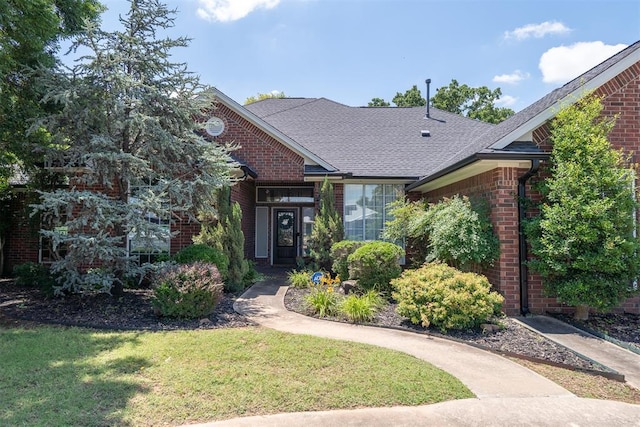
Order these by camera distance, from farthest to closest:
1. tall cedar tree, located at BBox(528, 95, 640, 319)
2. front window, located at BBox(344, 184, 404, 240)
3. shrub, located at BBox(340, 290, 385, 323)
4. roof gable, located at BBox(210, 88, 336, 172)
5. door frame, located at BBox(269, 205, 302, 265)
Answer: door frame, located at BBox(269, 205, 302, 265)
front window, located at BBox(344, 184, 404, 240)
roof gable, located at BBox(210, 88, 336, 172)
shrub, located at BBox(340, 290, 385, 323)
tall cedar tree, located at BBox(528, 95, 640, 319)

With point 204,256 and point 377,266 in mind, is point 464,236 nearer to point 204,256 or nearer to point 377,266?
point 377,266

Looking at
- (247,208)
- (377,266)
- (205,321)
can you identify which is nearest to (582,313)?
(377,266)

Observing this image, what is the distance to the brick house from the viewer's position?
297 inches

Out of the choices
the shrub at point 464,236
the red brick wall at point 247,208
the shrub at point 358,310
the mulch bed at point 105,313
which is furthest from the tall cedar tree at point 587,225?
the red brick wall at point 247,208

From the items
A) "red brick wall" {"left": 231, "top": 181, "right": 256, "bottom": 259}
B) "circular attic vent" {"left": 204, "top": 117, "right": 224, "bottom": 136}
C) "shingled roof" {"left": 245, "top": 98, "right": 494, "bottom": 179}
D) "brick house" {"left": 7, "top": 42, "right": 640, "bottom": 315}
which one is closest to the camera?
"brick house" {"left": 7, "top": 42, "right": 640, "bottom": 315}

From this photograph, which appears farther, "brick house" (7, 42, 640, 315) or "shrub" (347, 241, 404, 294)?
"shrub" (347, 241, 404, 294)

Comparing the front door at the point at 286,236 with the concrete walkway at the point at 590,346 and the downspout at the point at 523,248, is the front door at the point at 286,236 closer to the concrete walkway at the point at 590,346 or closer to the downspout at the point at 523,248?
the downspout at the point at 523,248

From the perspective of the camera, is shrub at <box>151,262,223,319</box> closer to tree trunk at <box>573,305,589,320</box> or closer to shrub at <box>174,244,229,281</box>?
shrub at <box>174,244,229,281</box>

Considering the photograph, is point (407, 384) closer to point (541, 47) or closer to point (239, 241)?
point (239, 241)

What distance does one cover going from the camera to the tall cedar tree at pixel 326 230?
11500 millimetres

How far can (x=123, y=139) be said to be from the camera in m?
8.51

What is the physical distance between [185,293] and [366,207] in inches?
297

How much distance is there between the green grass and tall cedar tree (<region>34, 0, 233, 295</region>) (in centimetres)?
227

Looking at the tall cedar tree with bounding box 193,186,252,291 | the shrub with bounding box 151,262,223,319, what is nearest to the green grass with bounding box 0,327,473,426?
the shrub with bounding box 151,262,223,319
